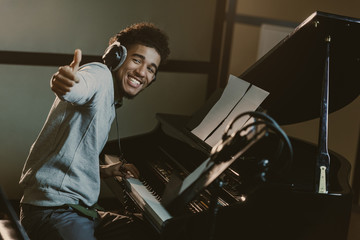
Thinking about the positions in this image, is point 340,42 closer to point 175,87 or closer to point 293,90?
point 293,90

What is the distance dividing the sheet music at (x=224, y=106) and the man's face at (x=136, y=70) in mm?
354

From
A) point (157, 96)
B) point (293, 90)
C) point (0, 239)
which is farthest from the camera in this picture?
point (157, 96)

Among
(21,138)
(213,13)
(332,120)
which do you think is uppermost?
(213,13)

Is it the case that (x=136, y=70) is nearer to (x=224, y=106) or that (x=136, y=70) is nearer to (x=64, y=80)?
(x=224, y=106)

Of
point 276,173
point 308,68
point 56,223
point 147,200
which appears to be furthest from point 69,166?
point 308,68

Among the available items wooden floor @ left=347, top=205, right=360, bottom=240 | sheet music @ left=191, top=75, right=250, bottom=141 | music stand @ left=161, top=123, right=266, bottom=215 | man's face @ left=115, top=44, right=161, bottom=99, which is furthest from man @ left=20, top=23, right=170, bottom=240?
wooden floor @ left=347, top=205, right=360, bottom=240

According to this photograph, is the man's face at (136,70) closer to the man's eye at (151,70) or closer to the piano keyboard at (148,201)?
the man's eye at (151,70)

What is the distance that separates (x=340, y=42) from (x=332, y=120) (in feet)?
6.92

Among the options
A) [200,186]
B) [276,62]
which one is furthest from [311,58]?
[200,186]

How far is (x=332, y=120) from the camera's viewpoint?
13.6ft

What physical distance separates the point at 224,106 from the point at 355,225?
202cm

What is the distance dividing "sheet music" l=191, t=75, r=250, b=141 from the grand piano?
0.06 m

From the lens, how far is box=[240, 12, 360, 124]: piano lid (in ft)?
6.75

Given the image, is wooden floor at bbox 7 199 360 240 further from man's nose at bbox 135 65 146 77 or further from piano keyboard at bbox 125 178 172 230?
man's nose at bbox 135 65 146 77
